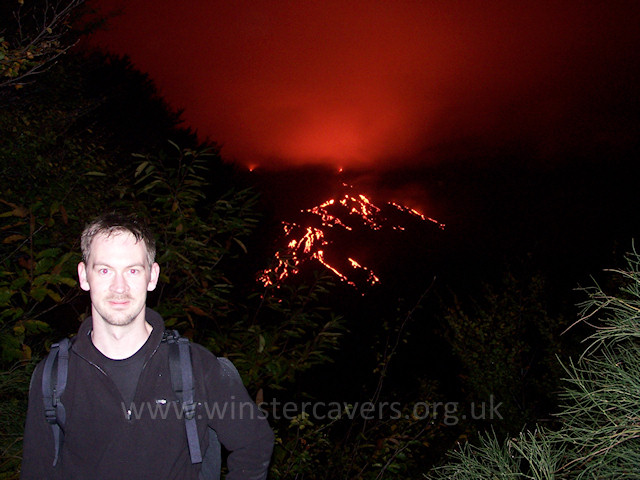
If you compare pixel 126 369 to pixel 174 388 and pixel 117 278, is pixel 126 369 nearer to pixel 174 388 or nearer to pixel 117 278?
pixel 174 388

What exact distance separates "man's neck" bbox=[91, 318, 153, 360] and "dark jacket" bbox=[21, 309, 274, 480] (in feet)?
0.15

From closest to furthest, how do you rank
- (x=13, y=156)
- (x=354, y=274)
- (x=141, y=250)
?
1. (x=141, y=250)
2. (x=13, y=156)
3. (x=354, y=274)

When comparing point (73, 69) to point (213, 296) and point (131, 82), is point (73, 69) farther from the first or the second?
point (213, 296)

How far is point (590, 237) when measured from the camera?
160ft

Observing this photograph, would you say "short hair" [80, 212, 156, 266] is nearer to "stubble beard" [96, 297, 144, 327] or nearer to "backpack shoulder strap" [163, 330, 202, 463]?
"stubble beard" [96, 297, 144, 327]

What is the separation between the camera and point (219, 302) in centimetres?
394

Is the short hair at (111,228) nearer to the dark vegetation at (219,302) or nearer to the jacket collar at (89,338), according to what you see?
the jacket collar at (89,338)

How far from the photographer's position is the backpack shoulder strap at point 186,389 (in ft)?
5.87

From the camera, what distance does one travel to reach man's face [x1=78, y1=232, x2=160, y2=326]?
1854 mm

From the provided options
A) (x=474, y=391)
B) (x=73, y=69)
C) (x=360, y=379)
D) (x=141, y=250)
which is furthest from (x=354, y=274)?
(x=141, y=250)

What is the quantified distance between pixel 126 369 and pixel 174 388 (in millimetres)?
249

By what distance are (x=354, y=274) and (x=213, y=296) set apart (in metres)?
87.4

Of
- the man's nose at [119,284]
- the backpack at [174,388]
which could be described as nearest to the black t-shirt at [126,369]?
the backpack at [174,388]

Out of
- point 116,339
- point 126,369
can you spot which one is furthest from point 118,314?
point 126,369
